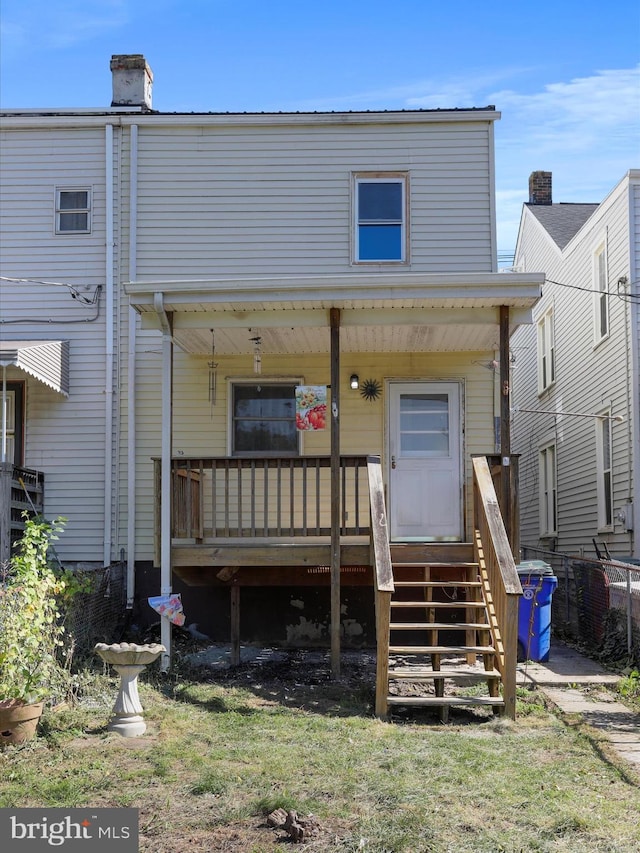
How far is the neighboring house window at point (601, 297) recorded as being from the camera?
1480 cm

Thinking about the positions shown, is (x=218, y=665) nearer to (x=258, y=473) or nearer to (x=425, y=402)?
(x=258, y=473)

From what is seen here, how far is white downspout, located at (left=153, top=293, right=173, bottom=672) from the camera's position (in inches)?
364

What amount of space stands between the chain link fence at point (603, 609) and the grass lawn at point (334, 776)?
228 cm

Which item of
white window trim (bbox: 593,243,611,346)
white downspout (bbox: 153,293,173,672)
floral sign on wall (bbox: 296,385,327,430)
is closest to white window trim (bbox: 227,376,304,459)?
floral sign on wall (bbox: 296,385,327,430)

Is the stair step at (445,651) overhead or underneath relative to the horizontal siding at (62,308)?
underneath

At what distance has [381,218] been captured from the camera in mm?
12070

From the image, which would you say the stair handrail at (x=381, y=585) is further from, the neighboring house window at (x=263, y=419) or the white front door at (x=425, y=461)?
the neighboring house window at (x=263, y=419)

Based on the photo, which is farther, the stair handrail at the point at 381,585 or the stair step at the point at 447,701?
the stair handrail at the point at 381,585

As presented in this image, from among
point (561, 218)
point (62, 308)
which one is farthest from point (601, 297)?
point (62, 308)

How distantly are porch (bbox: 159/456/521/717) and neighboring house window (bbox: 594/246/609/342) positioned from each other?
570cm

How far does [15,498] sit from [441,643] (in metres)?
5.62

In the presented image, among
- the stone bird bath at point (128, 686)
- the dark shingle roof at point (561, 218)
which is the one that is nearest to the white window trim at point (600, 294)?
the dark shingle roof at point (561, 218)

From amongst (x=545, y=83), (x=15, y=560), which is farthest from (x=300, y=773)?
(x=545, y=83)

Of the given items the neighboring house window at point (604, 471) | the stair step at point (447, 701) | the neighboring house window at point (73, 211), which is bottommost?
the stair step at point (447, 701)
